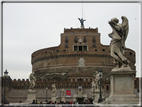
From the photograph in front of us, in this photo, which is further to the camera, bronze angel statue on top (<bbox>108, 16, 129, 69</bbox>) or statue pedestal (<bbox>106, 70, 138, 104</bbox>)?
bronze angel statue on top (<bbox>108, 16, 129, 69</bbox>)

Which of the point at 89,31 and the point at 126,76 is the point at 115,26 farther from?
the point at 89,31

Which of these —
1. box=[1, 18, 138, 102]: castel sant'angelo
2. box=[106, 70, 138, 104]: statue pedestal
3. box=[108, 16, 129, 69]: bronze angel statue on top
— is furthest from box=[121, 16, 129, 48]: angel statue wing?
box=[1, 18, 138, 102]: castel sant'angelo

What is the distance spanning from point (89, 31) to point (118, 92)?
7460cm

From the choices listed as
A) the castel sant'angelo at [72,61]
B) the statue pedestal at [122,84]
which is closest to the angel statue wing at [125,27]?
the statue pedestal at [122,84]

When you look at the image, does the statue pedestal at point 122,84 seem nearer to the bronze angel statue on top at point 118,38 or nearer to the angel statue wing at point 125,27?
the bronze angel statue on top at point 118,38

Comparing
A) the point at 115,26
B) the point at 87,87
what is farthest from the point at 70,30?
the point at 115,26

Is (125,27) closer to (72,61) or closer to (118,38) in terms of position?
(118,38)

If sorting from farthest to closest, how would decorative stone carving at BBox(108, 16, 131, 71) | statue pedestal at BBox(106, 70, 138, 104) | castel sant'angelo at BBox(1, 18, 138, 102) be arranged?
castel sant'angelo at BBox(1, 18, 138, 102)
decorative stone carving at BBox(108, 16, 131, 71)
statue pedestal at BBox(106, 70, 138, 104)

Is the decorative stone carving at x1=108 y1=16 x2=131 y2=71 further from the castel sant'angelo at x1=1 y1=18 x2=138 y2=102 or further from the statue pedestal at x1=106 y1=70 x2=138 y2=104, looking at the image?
the castel sant'angelo at x1=1 y1=18 x2=138 y2=102

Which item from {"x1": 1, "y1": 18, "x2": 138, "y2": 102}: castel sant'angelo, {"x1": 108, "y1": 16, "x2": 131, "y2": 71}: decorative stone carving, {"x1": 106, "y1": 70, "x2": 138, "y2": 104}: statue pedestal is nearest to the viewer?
{"x1": 106, "y1": 70, "x2": 138, "y2": 104}: statue pedestal

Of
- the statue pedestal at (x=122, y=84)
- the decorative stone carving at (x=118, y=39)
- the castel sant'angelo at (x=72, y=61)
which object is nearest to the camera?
the statue pedestal at (x=122, y=84)

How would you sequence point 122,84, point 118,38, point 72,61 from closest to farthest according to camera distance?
point 122,84, point 118,38, point 72,61

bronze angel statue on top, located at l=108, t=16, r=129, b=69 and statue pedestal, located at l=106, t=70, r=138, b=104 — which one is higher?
bronze angel statue on top, located at l=108, t=16, r=129, b=69

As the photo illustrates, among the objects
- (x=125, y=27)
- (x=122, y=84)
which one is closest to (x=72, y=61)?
(x=125, y=27)
